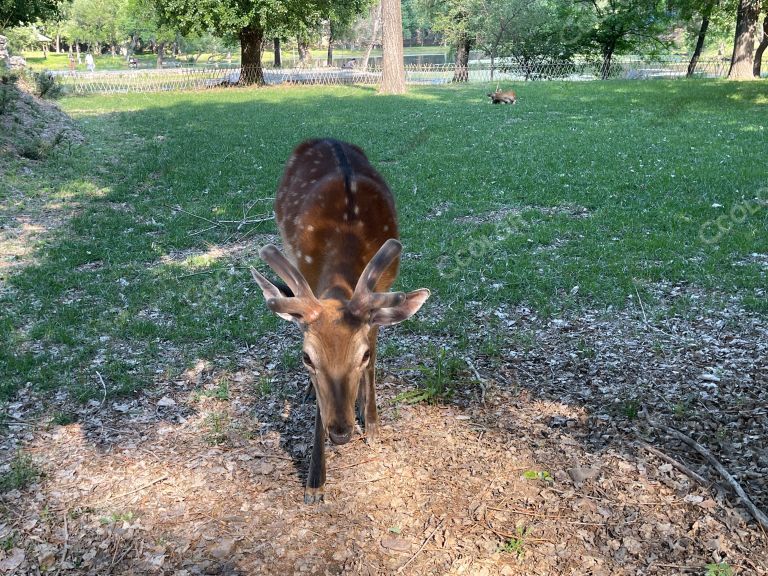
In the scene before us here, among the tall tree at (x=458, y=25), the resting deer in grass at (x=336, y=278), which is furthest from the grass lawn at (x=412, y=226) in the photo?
the tall tree at (x=458, y=25)

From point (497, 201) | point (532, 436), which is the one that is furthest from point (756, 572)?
point (497, 201)

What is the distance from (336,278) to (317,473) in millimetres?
1154

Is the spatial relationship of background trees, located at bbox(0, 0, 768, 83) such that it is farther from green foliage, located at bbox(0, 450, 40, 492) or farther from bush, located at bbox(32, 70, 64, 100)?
green foliage, located at bbox(0, 450, 40, 492)

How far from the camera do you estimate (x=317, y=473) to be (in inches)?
154

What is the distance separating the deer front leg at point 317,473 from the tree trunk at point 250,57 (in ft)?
101

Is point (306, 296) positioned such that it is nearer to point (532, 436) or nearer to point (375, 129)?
point (532, 436)

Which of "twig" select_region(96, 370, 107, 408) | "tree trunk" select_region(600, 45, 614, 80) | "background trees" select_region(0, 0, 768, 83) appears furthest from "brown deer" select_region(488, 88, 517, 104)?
"twig" select_region(96, 370, 107, 408)

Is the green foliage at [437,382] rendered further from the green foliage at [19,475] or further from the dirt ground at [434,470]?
the green foliage at [19,475]

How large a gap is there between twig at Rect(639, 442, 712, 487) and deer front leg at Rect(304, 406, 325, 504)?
2.02 meters

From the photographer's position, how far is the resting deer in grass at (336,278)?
3.25m

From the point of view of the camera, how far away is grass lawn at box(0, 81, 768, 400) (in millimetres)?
6012

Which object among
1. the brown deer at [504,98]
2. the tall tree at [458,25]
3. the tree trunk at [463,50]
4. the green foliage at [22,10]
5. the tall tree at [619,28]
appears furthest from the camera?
the tree trunk at [463,50]

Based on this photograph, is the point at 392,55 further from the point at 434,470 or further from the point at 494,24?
the point at 434,470

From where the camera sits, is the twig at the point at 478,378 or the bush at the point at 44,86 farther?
the bush at the point at 44,86
